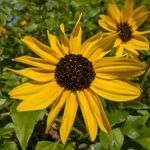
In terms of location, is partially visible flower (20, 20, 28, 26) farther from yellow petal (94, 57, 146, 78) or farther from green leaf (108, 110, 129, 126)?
green leaf (108, 110, 129, 126)

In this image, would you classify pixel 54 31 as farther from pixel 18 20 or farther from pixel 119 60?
pixel 18 20

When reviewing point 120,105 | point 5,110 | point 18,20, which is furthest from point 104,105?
point 18,20

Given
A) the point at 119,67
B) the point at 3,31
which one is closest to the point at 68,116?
the point at 119,67

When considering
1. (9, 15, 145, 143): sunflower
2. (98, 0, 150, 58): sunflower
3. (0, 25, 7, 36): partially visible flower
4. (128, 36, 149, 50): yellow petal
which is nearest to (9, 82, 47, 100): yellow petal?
(9, 15, 145, 143): sunflower

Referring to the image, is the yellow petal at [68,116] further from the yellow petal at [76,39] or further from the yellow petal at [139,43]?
the yellow petal at [139,43]

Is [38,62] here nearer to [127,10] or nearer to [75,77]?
[75,77]

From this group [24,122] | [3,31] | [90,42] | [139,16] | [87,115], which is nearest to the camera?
[24,122]

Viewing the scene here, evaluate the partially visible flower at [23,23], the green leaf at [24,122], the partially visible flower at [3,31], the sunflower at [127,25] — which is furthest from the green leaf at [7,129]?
the partially visible flower at [3,31]
